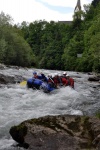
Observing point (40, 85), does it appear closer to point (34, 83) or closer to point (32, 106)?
point (34, 83)

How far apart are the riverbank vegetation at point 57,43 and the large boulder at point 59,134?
83.1 ft

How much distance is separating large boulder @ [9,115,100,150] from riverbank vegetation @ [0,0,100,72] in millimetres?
25343

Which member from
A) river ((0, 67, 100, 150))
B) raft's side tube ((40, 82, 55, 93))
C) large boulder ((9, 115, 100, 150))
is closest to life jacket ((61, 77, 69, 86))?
river ((0, 67, 100, 150))

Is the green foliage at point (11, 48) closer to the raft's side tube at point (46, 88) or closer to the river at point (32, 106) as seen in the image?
the raft's side tube at point (46, 88)

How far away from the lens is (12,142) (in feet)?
26.5

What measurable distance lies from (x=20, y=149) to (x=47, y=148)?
0.75 m

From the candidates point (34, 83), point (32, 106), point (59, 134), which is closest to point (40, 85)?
point (34, 83)

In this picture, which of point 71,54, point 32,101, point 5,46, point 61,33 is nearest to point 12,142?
point 32,101

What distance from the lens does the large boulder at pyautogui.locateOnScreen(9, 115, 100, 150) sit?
7.25 m

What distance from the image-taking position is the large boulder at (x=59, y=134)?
725 cm

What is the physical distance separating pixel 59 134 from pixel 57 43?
87.7 meters

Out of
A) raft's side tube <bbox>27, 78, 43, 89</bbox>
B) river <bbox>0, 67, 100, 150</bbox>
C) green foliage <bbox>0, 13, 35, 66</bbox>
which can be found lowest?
river <bbox>0, 67, 100, 150</bbox>

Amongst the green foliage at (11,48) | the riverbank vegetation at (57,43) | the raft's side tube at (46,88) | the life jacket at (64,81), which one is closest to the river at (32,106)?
the raft's side tube at (46,88)

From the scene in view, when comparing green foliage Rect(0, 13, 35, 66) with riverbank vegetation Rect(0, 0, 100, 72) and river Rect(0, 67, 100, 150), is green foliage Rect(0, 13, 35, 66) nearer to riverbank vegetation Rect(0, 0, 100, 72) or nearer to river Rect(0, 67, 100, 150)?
riverbank vegetation Rect(0, 0, 100, 72)
